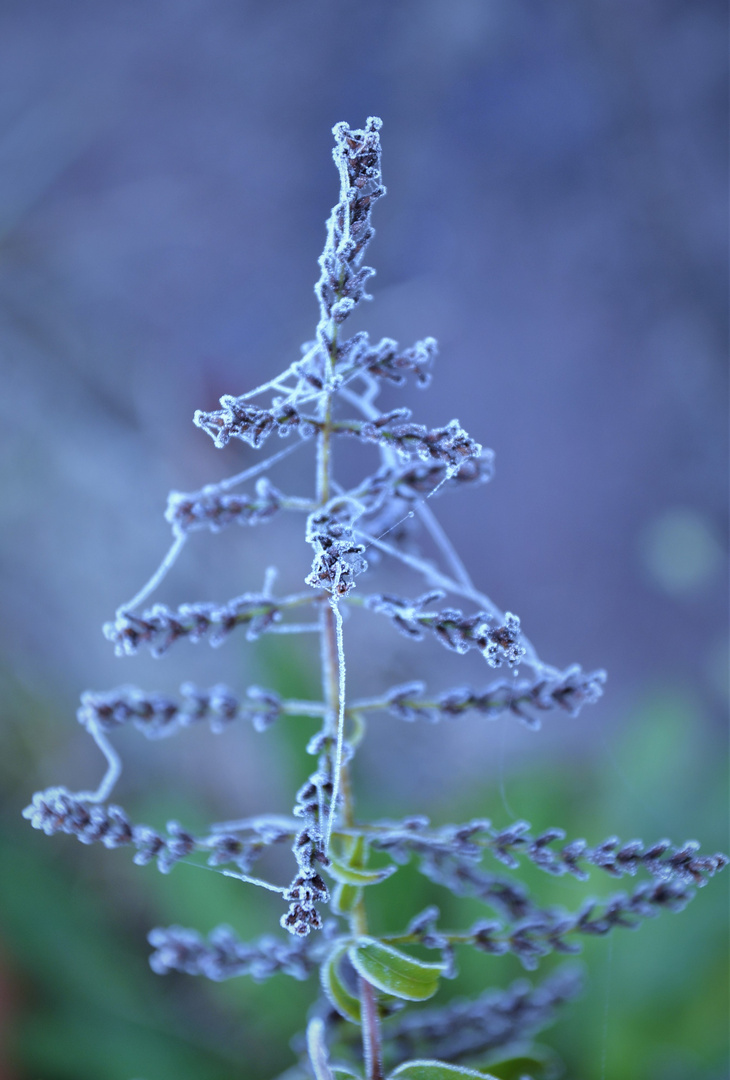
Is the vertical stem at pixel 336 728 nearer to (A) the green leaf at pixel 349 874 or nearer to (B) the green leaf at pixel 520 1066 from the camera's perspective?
(A) the green leaf at pixel 349 874

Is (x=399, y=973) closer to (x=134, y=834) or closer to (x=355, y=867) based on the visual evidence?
(x=355, y=867)

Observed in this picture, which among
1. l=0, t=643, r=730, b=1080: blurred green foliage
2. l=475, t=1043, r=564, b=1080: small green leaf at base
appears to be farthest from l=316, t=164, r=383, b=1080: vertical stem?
l=0, t=643, r=730, b=1080: blurred green foliage

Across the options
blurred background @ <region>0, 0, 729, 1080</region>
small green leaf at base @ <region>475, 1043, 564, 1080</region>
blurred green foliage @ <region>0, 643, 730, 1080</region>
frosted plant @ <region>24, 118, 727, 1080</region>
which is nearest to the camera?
frosted plant @ <region>24, 118, 727, 1080</region>

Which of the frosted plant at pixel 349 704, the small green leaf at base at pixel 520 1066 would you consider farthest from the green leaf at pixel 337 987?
the small green leaf at base at pixel 520 1066

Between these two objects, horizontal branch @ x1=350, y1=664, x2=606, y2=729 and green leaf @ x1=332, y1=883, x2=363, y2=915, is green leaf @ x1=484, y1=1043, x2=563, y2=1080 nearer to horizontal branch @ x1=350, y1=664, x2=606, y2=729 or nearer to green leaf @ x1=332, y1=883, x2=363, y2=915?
green leaf @ x1=332, y1=883, x2=363, y2=915

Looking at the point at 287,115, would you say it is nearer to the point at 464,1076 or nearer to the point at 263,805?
the point at 263,805

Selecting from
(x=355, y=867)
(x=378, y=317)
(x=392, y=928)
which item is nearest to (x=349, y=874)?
(x=355, y=867)

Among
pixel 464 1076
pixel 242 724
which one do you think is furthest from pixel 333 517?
pixel 242 724
